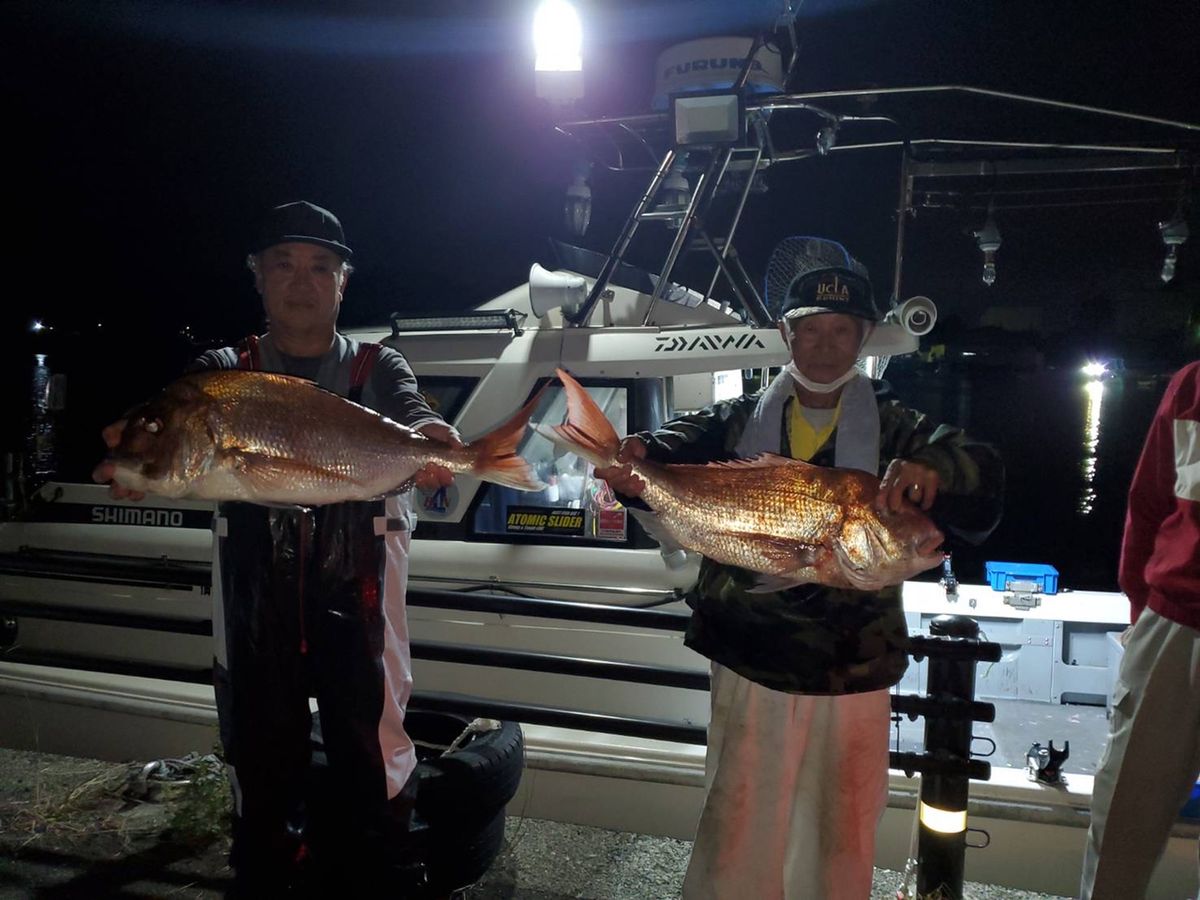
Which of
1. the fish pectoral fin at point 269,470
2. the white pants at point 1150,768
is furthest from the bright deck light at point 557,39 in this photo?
the white pants at point 1150,768

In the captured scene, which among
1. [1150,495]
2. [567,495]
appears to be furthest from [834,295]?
[567,495]

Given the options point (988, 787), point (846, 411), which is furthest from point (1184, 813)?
point (846, 411)

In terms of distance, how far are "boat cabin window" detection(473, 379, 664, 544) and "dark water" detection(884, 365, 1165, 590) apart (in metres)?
2.10

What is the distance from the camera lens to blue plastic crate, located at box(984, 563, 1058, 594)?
551 centimetres

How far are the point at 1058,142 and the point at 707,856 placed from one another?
12.5 ft

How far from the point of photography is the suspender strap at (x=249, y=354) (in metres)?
2.77

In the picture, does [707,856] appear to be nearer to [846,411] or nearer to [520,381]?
[846,411]

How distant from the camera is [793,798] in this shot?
2.62 m

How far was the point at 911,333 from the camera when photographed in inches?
153

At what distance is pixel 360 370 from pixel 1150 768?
2989 mm

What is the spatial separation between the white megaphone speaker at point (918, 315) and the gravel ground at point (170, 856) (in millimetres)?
2461

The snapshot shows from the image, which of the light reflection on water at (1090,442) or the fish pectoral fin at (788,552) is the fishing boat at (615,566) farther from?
the light reflection on water at (1090,442)

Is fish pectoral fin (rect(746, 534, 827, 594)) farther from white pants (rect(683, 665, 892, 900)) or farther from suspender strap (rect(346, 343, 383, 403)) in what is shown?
suspender strap (rect(346, 343, 383, 403))

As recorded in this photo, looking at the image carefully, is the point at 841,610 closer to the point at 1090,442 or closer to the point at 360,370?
the point at 360,370
